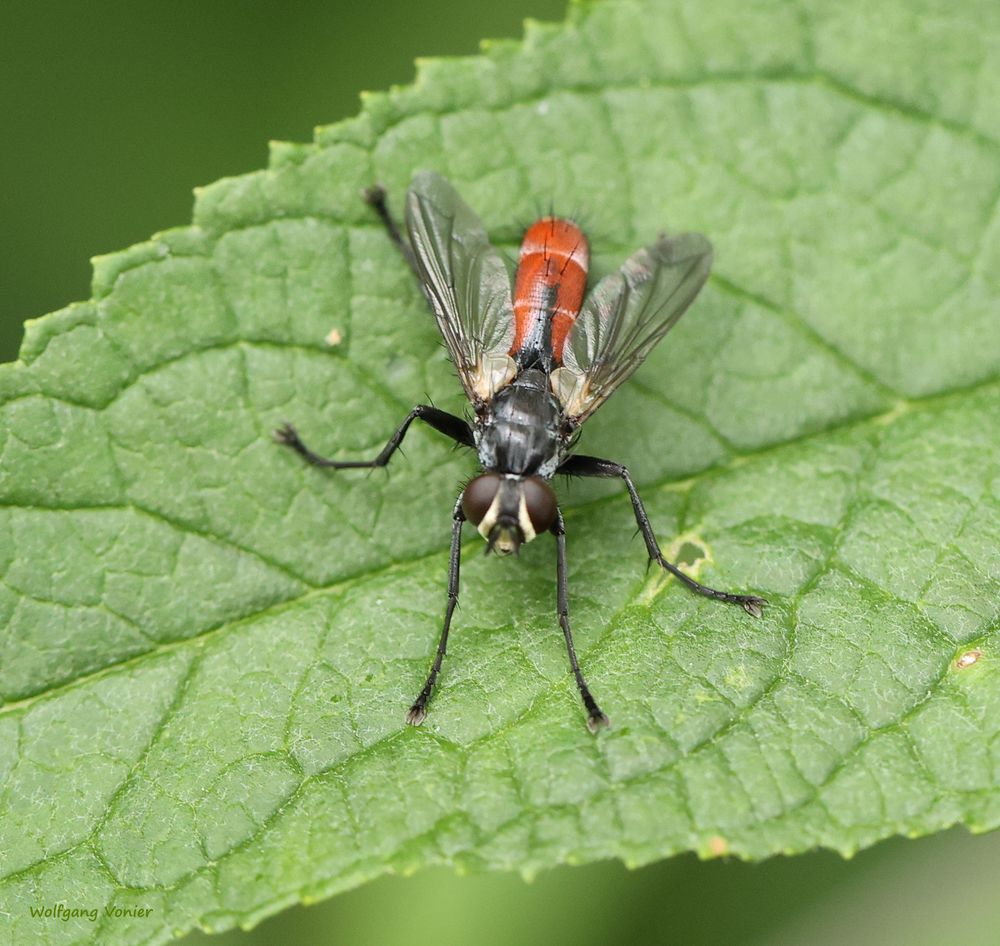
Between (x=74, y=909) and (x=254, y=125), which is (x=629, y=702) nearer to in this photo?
(x=74, y=909)

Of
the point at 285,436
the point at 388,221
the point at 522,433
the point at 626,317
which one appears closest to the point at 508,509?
the point at 522,433

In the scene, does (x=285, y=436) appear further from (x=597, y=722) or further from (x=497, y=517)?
(x=597, y=722)

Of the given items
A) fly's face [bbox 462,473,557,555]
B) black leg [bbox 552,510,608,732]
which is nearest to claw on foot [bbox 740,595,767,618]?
black leg [bbox 552,510,608,732]

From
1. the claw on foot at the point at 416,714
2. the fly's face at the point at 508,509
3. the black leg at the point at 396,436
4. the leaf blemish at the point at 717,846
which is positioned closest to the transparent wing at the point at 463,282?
the black leg at the point at 396,436

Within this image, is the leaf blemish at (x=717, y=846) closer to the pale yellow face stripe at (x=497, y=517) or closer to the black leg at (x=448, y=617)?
the black leg at (x=448, y=617)

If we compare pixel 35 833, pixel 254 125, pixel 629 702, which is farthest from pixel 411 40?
pixel 35 833
